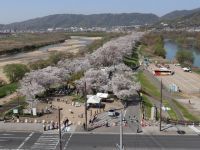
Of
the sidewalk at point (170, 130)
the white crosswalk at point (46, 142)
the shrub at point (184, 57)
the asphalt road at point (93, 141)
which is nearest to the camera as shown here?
the asphalt road at point (93, 141)

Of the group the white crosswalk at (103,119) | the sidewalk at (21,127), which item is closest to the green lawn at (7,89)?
the sidewalk at (21,127)

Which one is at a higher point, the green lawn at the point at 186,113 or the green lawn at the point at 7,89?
the green lawn at the point at 7,89

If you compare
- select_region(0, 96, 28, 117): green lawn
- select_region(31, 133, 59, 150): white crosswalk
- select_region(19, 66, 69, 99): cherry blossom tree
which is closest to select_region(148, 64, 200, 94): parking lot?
select_region(19, 66, 69, 99): cherry blossom tree

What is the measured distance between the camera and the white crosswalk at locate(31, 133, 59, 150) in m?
39.0

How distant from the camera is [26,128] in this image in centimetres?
4584

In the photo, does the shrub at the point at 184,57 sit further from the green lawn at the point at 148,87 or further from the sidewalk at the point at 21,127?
the sidewalk at the point at 21,127

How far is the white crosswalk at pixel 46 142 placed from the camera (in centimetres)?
3903

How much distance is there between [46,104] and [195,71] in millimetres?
65656

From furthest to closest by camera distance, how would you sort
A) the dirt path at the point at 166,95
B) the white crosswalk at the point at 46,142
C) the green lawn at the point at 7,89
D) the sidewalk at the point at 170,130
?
the green lawn at the point at 7,89 < the dirt path at the point at 166,95 < the sidewalk at the point at 170,130 < the white crosswalk at the point at 46,142

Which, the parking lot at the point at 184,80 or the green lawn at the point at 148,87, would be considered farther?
the parking lot at the point at 184,80

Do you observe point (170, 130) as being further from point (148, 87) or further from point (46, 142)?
point (148, 87)

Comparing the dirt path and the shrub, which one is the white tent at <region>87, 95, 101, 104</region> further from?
the shrub

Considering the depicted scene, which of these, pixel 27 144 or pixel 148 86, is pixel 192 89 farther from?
pixel 27 144

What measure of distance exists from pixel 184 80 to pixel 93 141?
57.1 metres
